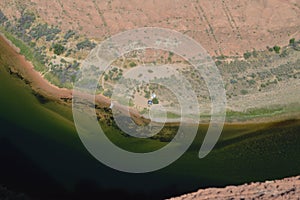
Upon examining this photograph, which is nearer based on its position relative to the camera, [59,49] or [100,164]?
[100,164]

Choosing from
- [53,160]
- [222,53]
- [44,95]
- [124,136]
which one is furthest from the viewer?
[222,53]

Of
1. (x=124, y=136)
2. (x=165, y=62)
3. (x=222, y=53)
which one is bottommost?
(x=124, y=136)

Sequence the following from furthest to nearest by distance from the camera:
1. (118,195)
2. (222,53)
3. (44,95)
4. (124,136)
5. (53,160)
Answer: (222,53), (44,95), (124,136), (53,160), (118,195)

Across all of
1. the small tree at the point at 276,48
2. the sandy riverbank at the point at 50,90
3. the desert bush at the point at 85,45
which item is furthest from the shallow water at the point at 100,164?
the small tree at the point at 276,48

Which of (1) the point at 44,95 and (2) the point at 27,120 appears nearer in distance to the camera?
(2) the point at 27,120

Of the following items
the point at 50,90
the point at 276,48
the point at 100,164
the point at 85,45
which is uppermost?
the point at 276,48

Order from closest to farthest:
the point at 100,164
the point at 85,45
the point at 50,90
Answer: the point at 100,164, the point at 50,90, the point at 85,45

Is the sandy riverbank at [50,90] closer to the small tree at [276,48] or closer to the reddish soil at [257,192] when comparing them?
the small tree at [276,48]

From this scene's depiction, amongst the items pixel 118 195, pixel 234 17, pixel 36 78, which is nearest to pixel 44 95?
pixel 36 78

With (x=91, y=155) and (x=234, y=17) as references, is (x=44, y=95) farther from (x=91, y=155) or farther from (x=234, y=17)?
(x=234, y=17)

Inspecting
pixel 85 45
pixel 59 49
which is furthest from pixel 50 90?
pixel 85 45

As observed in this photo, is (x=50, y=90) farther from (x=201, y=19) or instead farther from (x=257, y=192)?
(x=257, y=192)
